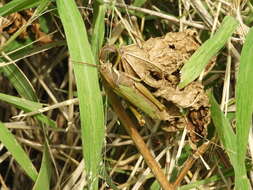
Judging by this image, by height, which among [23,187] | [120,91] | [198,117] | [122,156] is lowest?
[23,187]

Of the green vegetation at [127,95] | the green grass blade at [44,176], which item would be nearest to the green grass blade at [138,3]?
the green vegetation at [127,95]

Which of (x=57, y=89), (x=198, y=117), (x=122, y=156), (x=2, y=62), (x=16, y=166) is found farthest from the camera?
(x=16, y=166)

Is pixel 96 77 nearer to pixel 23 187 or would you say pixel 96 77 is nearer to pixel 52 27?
pixel 52 27

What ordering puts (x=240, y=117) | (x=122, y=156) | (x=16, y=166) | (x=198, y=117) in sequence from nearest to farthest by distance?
(x=240, y=117)
(x=198, y=117)
(x=122, y=156)
(x=16, y=166)

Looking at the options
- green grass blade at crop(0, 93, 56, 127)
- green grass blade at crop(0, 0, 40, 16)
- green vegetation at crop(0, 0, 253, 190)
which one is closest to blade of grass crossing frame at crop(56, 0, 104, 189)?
green vegetation at crop(0, 0, 253, 190)

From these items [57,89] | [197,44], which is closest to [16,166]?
[57,89]

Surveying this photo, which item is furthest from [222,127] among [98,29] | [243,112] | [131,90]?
[98,29]

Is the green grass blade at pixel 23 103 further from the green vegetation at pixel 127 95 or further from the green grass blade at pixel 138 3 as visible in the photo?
the green grass blade at pixel 138 3
